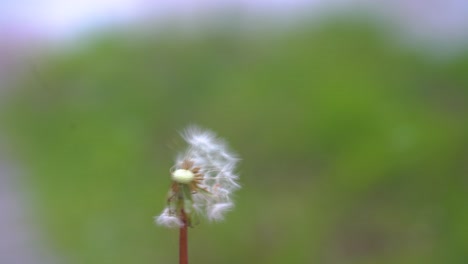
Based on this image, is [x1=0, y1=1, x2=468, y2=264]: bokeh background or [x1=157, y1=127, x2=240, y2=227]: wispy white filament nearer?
[x1=157, y1=127, x2=240, y2=227]: wispy white filament

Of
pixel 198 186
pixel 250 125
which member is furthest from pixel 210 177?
pixel 250 125

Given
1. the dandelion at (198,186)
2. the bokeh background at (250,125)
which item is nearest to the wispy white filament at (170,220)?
the dandelion at (198,186)

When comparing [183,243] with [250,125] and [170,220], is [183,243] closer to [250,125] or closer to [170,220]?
[170,220]

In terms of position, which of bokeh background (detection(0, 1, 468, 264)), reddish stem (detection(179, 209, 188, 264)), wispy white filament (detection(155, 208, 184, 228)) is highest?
bokeh background (detection(0, 1, 468, 264))

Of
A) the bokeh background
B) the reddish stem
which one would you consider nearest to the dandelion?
the reddish stem

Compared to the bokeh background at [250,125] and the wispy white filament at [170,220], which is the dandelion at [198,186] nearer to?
the wispy white filament at [170,220]

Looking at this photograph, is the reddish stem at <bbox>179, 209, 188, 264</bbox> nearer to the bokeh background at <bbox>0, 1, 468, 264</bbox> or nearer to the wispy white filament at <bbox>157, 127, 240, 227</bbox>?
the wispy white filament at <bbox>157, 127, 240, 227</bbox>

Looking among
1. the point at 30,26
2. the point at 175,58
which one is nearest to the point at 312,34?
the point at 175,58
